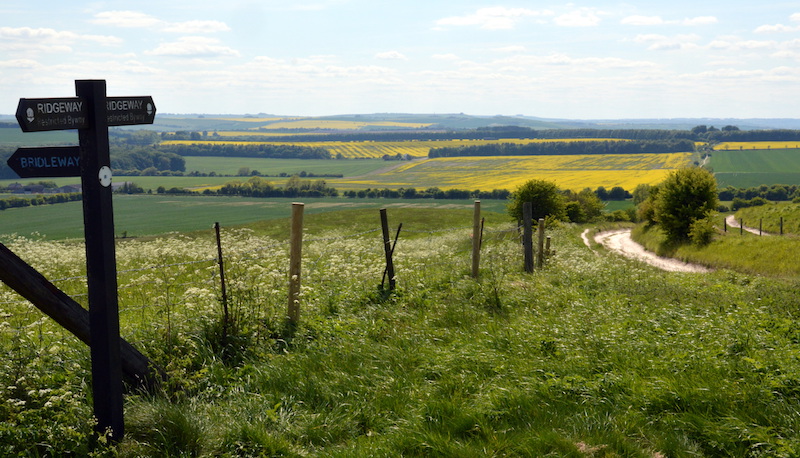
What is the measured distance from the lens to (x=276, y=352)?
666cm

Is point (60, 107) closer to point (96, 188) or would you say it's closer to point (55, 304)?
point (96, 188)

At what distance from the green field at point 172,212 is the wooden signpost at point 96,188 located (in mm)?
45684

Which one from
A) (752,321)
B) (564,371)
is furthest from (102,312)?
(752,321)

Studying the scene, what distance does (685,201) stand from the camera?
3844 centimetres

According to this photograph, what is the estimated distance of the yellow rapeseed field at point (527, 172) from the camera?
111m

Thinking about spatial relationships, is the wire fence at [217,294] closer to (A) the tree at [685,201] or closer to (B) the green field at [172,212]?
(A) the tree at [685,201]

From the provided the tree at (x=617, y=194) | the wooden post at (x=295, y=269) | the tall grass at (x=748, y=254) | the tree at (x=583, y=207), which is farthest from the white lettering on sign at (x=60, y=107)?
the tree at (x=617, y=194)

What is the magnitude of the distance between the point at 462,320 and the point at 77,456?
193 inches

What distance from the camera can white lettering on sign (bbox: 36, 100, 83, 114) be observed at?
405 cm

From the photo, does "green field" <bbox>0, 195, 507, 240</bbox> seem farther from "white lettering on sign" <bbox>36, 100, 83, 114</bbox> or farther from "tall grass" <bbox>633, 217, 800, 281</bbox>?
"white lettering on sign" <bbox>36, 100, 83, 114</bbox>

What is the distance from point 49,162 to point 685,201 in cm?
3987

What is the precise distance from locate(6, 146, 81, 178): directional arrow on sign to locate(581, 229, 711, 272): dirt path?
2606cm

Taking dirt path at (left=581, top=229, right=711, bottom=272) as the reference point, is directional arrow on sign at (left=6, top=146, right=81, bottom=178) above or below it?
above

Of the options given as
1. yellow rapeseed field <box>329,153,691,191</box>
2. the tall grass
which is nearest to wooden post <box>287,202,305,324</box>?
the tall grass
